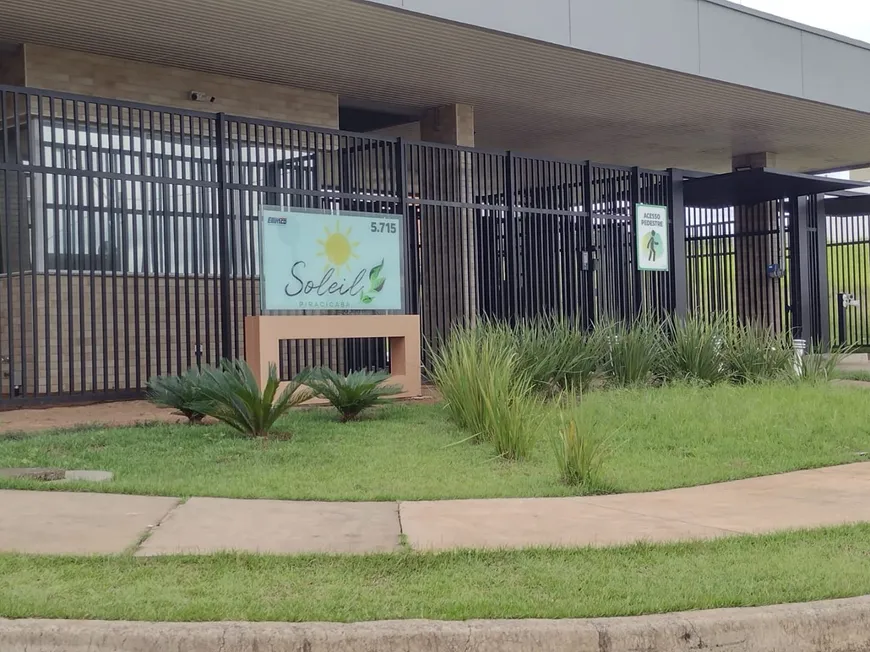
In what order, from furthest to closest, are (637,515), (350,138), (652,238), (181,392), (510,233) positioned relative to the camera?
(652,238), (350,138), (510,233), (181,392), (637,515)

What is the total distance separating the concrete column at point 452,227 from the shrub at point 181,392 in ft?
19.4

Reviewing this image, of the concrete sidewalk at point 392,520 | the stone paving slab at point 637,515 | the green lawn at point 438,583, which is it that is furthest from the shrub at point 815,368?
the green lawn at point 438,583

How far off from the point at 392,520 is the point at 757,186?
15825mm

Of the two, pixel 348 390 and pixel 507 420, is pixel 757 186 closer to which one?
pixel 348 390

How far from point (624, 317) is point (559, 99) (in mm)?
4226

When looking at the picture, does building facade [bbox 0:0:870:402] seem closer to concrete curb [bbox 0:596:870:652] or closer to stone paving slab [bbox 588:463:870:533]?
stone paving slab [bbox 588:463:870:533]

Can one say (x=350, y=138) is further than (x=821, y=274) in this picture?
No

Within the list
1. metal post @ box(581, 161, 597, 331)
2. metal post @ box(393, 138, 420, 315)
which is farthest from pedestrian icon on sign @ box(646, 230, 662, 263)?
metal post @ box(393, 138, 420, 315)

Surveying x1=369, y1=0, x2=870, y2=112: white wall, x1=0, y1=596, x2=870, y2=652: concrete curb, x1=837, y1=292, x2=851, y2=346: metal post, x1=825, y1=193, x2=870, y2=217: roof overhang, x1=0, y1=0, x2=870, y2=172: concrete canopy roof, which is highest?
x1=369, y1=0, x2=870, y2=112: white wall

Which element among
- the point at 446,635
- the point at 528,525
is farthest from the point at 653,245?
the point at 446,635

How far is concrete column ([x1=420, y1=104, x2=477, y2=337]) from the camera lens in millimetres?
16344

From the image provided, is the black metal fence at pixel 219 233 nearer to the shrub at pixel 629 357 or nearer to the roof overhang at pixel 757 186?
the roof overhang at pixel 757 186

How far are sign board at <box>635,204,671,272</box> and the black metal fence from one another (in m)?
0.20

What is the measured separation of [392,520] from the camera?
20.3 feet
